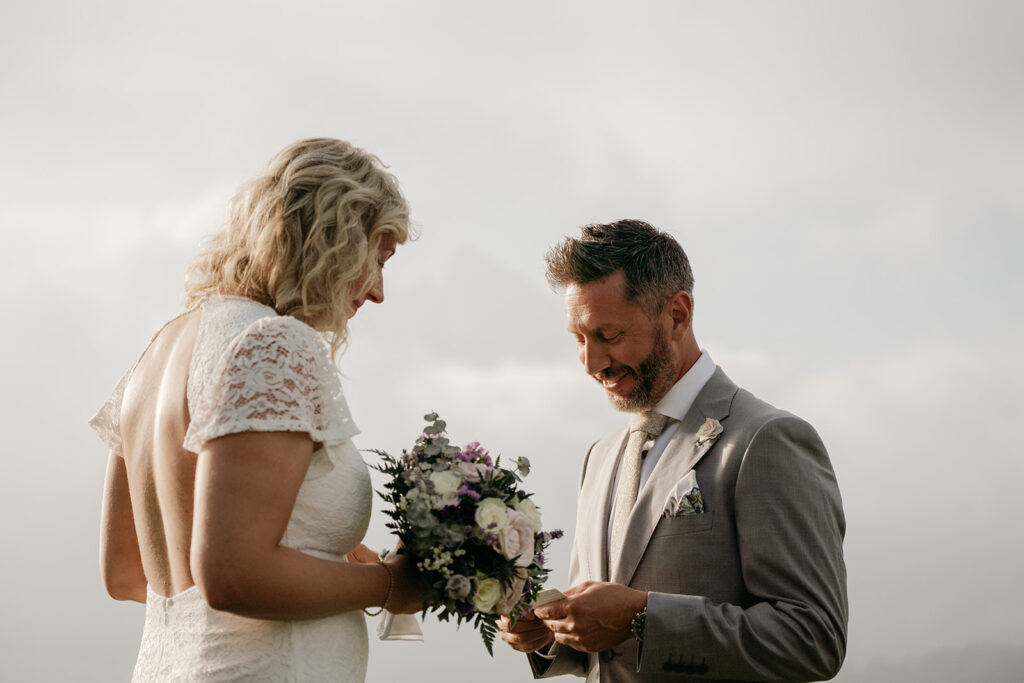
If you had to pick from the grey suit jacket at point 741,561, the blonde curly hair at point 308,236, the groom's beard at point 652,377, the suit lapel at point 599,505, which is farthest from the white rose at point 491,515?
the groom's beard at point 652,377

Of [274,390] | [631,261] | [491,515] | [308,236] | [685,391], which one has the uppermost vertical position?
[631,261]

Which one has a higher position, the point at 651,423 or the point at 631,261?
the point at 631,261

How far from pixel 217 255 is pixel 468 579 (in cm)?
168

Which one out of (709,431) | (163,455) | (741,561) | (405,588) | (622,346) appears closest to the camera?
(163,455)

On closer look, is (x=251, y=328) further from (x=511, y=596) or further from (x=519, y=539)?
(x=511, y=596)

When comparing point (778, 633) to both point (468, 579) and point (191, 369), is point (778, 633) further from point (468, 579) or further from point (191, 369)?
point (191, 369)

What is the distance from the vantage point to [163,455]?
3.32m

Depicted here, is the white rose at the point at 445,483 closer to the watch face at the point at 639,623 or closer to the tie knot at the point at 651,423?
the watch face at the point at 639,623

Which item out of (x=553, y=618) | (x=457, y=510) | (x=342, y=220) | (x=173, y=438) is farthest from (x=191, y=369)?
(x=553, y=618)

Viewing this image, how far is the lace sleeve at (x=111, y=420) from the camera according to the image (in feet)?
12.9

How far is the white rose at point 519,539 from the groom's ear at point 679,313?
190cm

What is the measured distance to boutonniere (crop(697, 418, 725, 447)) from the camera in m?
4.66

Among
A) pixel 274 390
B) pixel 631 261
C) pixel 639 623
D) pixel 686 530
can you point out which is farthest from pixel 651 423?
pixel 274 390

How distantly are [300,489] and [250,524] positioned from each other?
0.39m
